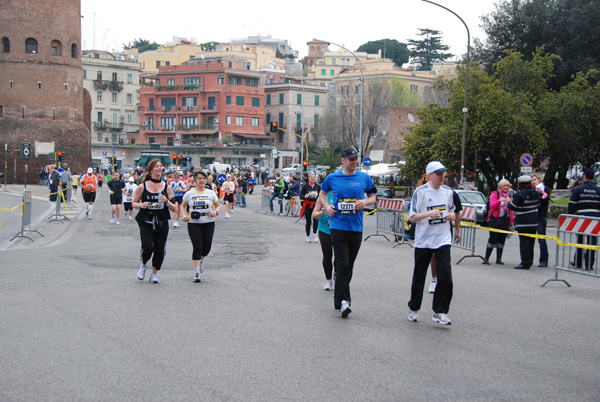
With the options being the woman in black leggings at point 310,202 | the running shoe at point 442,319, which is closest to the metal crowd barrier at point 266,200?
the woman in black leggings at point 310,202

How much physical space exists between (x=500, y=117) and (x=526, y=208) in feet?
76.9

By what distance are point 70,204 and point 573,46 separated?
30442 mm

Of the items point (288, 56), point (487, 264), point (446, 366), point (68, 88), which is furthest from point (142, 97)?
point (446, 366)

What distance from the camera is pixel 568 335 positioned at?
7.58m

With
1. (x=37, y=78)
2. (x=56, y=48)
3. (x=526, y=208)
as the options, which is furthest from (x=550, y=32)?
(x=37, y=78)

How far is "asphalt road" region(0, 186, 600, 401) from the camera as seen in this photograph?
547cm

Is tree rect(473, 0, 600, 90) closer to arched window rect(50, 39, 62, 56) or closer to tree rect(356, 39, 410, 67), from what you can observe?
arched window rect(50, 39, 62, 56)

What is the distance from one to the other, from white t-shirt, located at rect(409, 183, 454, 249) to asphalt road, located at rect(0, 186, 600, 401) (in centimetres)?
97

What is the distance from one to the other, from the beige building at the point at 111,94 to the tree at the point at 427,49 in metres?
53.3

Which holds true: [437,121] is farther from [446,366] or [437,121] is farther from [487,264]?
[446,366]

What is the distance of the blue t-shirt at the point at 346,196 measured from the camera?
8266mm

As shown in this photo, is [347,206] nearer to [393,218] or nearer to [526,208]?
[526,208]

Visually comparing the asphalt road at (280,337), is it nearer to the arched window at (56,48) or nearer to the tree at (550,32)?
the tree at (550,32)

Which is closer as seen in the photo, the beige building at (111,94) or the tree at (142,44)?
the beige building at (111,94)
